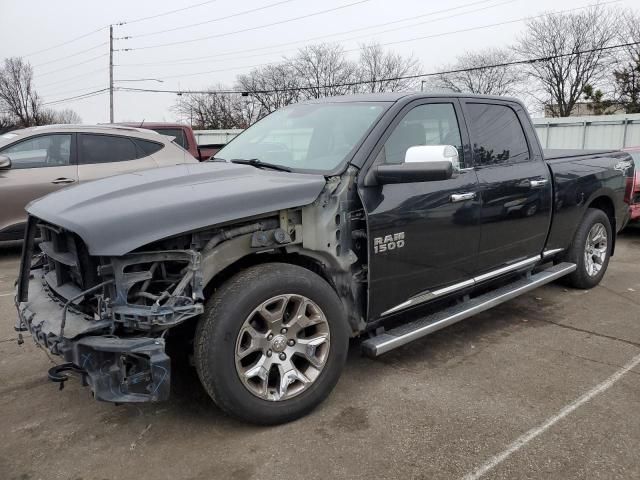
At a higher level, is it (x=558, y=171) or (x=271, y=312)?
(x=558, y=171)

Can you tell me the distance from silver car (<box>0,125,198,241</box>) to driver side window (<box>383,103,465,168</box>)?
4158 millimetres

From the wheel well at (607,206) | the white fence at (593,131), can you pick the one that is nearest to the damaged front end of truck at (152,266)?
the wheel well at (607,206)

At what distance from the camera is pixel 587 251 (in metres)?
5.62

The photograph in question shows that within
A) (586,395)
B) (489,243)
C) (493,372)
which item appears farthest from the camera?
(489,243)

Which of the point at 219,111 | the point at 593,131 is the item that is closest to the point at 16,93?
the point at 219,111

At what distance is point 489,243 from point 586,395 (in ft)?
4.11

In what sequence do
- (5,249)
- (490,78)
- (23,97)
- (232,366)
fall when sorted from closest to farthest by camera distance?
(232,366) < (5,249) < (490,78) < (23,97)

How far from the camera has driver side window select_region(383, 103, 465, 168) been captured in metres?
3.58

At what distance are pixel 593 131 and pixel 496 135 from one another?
70.7 feet

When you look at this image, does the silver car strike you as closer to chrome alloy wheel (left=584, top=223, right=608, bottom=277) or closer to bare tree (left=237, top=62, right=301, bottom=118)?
chrome alloy wheel (left=584, top=223, right=608, bottom=277)

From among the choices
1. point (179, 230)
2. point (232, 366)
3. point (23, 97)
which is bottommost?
point (232, 366)

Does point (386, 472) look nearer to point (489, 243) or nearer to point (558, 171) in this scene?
point (489, 243)

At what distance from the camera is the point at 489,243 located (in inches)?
164

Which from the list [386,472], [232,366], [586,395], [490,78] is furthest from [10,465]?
[490,78]
